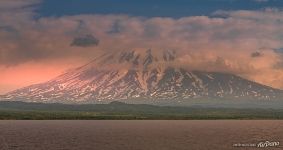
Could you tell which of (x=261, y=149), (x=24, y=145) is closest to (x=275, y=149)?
(x=261, y=149)

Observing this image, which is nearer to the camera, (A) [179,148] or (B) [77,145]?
(A) [179,148]

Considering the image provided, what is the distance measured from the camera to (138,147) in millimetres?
94375

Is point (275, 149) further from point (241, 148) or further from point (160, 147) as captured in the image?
point (160, 147)

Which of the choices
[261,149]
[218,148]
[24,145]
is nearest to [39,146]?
[24,145]

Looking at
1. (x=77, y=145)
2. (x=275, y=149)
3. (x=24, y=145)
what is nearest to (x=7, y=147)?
(x=24, y=145)

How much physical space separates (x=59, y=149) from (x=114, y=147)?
10637 mm

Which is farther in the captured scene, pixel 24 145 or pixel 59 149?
pixel 24 145

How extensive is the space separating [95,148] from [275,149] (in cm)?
3299

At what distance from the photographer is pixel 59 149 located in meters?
90.7

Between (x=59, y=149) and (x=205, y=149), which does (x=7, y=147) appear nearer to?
(x=59, y=149)

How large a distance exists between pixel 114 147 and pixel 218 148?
1968 centimetres

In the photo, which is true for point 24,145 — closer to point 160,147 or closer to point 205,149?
point 160,147

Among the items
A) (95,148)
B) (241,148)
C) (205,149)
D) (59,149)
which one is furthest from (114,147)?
(241,148)

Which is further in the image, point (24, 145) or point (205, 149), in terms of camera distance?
point (24, 145)
